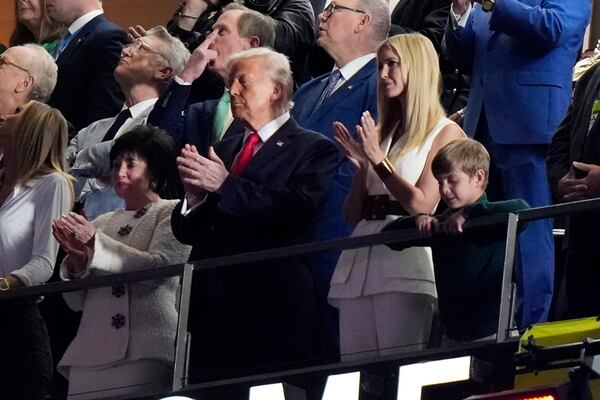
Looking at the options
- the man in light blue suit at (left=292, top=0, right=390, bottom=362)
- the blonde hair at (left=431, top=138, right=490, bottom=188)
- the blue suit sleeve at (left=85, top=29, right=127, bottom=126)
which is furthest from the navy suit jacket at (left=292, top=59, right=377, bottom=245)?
Answer: the blue suit sleeve at (left=85, top=29, right=127, bottom=126)

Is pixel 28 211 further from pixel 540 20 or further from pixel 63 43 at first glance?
pixel 540 20

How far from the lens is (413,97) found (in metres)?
7.64

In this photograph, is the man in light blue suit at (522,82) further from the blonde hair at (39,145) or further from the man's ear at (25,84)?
the man's ear at (25,84)

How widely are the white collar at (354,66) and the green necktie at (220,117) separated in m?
0.60

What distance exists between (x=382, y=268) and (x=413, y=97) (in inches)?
30.5

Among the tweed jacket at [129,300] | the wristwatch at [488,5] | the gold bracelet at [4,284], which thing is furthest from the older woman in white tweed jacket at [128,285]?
the wristwatch at [488,5]

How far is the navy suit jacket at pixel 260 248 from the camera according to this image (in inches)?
293

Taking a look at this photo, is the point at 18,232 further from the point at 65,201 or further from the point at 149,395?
the point at 149,395

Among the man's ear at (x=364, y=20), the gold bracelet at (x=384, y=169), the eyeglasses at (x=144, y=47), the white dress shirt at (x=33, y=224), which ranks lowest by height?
the white dress shirt at (x=33, y=224)

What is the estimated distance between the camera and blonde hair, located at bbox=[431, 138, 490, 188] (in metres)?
7.15

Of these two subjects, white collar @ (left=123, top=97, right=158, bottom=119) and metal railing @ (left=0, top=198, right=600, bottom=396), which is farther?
white collar @ (left=123, top=97, right=158, bottom=119)

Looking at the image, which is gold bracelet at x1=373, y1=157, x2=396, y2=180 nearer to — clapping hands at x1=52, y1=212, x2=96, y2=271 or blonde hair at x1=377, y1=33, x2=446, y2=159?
blonde hair at x1=377, y1=33, x2=446, y2=159

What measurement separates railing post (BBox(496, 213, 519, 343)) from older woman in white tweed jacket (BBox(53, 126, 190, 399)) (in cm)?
142

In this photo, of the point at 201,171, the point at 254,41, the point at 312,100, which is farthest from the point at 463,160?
the point at 254,41
